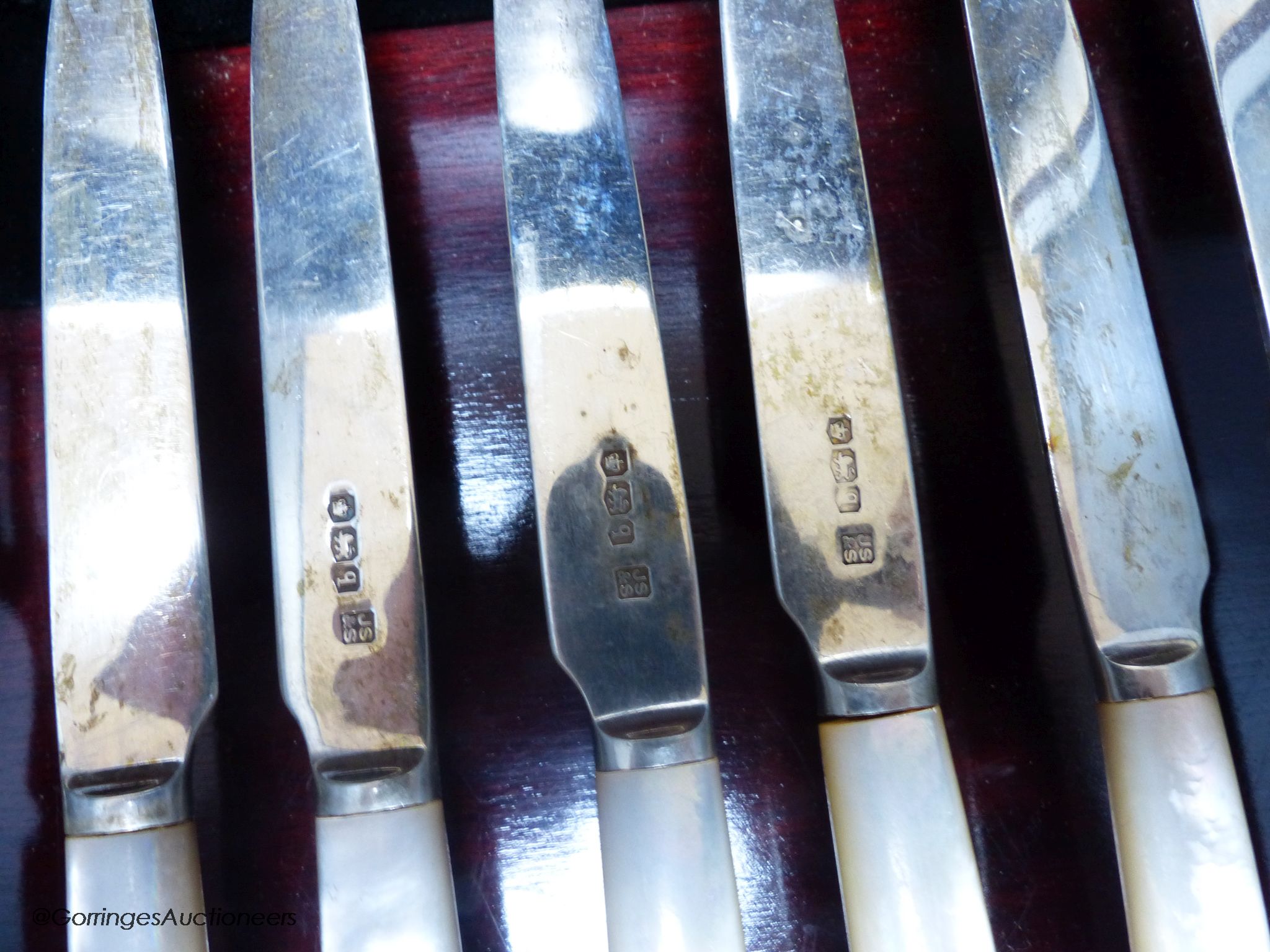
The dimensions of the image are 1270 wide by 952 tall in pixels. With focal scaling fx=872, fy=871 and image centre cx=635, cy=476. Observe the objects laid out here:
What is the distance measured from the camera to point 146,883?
0.43 m

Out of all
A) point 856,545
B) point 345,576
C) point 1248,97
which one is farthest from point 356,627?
point 1248,97

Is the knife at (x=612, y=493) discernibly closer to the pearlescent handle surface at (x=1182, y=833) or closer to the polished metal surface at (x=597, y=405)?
the polished metal surface at (x=597, y=405)

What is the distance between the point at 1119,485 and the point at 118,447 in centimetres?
53

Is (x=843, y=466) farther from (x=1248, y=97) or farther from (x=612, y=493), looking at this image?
(x=1248, y=97)

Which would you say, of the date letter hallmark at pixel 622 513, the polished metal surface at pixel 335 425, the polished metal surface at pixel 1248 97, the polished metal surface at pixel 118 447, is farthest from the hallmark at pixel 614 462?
the polished metal surface at pixel 1248 97

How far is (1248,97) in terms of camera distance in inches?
19.4

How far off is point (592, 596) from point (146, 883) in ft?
0.85

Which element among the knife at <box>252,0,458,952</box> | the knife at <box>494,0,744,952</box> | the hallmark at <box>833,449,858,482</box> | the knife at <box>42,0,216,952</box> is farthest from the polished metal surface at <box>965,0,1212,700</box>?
the knife at <box>42,0,216,952</box>

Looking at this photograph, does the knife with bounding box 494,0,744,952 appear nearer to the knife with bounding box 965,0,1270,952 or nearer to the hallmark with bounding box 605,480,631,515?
the hallmark with bounding box 605,480,631,515

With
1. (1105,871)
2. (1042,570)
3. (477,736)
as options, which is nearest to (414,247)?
(477,736)

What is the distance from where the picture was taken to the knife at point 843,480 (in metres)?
0.43

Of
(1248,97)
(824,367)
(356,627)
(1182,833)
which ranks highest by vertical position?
(1248,97)

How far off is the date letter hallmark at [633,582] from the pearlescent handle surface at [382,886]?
0.15 m

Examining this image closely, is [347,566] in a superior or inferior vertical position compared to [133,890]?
superior
